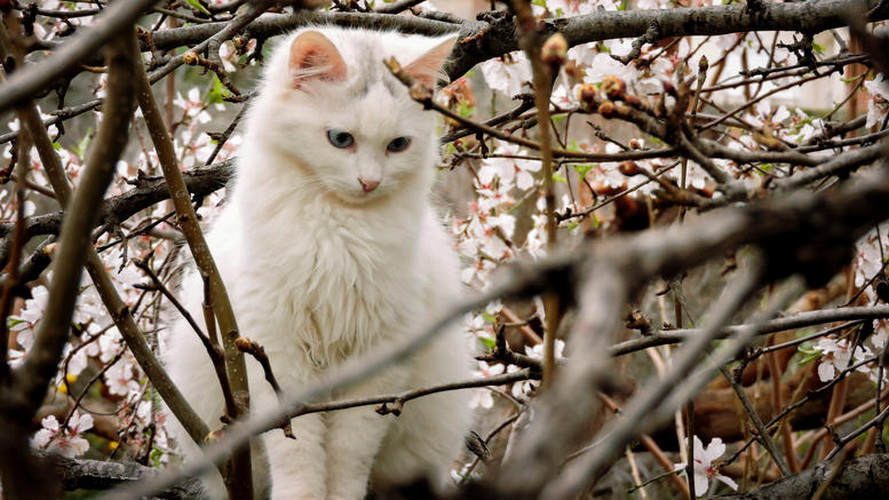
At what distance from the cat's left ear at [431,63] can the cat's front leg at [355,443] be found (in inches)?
30.6

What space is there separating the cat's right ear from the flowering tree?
19 cm

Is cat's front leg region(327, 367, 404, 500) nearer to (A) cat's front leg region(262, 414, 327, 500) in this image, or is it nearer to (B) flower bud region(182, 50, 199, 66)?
(A) cat's front leg region(262, 414, 327, 500)

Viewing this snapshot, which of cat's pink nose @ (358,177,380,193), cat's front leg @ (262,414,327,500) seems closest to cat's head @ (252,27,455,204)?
cat's pink nose @ (358,177,380,193)

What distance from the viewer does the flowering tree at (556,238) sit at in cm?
64

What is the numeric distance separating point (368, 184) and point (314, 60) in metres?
0.37

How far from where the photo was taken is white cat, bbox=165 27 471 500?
2.31m

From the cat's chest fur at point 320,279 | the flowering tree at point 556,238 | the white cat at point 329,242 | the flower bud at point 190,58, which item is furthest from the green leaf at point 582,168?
the flower bud at point 190,58

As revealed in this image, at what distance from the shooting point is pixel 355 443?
7.70 feet

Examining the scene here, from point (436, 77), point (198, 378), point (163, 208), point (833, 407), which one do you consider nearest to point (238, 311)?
point (198, 378)

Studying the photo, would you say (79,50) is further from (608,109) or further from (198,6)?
(198,6)

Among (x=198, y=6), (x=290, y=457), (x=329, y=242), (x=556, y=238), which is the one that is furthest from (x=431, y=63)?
(x=556, y=238)

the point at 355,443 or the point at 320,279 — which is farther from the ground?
the point at 320,279

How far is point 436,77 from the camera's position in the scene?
91.0 inches

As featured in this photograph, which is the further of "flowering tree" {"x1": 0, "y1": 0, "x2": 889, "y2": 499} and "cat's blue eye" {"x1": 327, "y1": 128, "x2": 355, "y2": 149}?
"cat's blue eye" {"x1": 327, "y1": 128, "x2": 355, "y2": 149}
